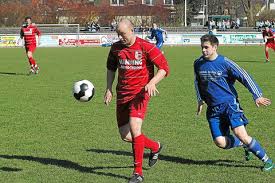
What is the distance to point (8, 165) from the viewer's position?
24.1 feet

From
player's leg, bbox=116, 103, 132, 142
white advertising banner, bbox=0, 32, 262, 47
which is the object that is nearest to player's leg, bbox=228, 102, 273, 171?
player's leg, bbox=116, 103, 132, 142

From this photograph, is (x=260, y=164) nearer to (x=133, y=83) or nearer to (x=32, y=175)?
(x=133, y=83)

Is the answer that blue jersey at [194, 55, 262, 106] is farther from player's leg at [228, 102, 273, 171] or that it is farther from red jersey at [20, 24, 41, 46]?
red jersey at [20, 24, 41, 46]

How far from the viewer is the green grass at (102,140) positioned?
6883 millimetres

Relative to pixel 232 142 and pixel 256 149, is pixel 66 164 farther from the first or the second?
pixel 256 149

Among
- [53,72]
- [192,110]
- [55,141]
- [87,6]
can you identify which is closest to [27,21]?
[53,72]

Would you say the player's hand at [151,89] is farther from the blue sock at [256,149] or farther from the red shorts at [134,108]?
the blue sock at [256,149]

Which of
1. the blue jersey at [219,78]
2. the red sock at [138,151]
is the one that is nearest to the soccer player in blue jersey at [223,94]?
the blue jersey at [219,78]

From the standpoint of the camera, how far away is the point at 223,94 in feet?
22.6

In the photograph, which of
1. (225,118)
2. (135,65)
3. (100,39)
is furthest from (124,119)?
(100,39)

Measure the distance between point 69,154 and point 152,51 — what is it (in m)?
2.26

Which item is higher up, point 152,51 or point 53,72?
point 152,51

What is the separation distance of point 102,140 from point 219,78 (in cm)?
281

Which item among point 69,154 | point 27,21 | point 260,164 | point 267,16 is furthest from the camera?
point 267,16
